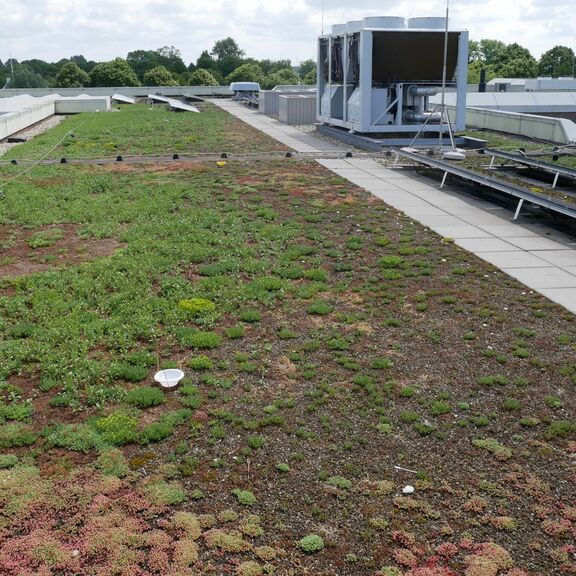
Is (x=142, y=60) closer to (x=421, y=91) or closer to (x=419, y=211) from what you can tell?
(x=421, y=91)

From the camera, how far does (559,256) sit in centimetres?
1014

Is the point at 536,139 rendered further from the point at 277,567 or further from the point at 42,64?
the point at 42,64

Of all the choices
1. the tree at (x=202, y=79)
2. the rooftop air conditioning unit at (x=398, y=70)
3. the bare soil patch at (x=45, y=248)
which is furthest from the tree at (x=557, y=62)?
the bare soil patch at (x=45, y=248)

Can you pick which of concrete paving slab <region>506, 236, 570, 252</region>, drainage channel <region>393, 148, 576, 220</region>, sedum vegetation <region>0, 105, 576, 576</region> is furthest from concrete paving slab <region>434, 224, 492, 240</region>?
drainage channel <region>393, 148, 576, 220</region>

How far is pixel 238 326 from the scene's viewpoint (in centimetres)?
768

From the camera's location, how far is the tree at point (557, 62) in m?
76.7

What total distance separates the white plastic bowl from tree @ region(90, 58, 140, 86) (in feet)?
217

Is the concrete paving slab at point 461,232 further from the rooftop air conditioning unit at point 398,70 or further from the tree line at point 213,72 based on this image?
the tree line at point 213,72

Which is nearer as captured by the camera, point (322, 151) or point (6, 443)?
point (6, 443)

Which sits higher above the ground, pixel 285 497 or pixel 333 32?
pixel 333 32

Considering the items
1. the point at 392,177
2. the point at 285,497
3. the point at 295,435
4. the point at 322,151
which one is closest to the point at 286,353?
the point at 295,435

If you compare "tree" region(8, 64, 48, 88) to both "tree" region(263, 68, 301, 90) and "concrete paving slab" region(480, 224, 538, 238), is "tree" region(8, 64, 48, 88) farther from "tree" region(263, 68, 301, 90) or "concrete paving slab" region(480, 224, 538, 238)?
"concrete paving slab" region(480, 224, 538, 238)

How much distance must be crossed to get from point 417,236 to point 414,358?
187 inches

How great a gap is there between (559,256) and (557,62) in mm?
76187
